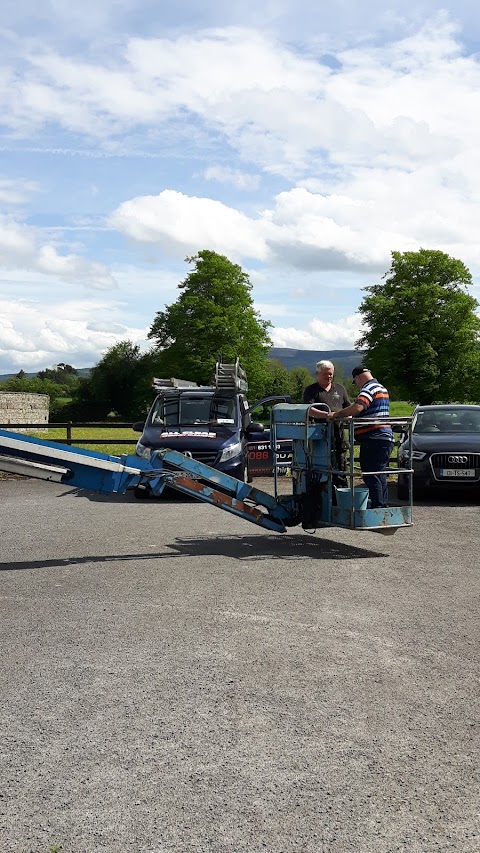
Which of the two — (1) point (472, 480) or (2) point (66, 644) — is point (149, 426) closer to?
(1) point (472, 480)

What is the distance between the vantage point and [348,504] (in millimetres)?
9297

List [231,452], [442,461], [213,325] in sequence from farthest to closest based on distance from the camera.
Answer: [213,325] < [231,452] < [442,461]

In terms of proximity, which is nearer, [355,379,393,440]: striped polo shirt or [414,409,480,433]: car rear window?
[355,379,393,440]: striped polo shirt

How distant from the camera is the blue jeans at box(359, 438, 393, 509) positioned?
32.2 feet

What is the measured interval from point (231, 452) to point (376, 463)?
526 centimetres

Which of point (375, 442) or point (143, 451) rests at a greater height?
point (375, 442)

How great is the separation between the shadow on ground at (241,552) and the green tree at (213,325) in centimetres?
4474

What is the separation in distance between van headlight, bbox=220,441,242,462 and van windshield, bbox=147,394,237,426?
781 mm

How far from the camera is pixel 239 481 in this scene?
375 inches

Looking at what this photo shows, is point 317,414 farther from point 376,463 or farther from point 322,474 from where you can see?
point 376,463

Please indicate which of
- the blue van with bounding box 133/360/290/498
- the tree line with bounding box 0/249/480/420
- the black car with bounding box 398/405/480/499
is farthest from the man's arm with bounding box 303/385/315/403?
the tree line with bounding box 0/249/480/420

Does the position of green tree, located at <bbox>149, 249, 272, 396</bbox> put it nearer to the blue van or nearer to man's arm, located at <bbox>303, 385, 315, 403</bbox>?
the blue van

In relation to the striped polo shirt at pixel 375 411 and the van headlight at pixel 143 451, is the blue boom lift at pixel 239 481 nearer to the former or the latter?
the striped polo shirt at pixel 375 411

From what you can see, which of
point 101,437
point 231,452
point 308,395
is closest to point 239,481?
point 308,395
